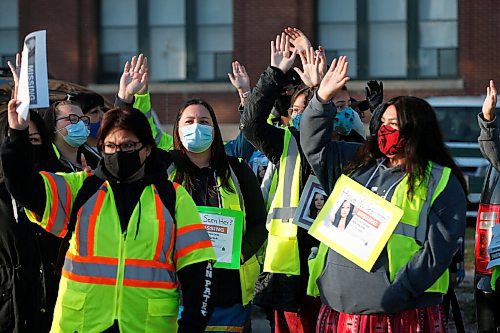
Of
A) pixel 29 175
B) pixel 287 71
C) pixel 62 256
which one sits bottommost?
pixel 62 256

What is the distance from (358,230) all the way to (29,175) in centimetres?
154

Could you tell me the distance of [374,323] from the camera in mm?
5184

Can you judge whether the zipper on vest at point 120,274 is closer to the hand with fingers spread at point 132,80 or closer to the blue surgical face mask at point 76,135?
the hand with fingers spread at point 132,80

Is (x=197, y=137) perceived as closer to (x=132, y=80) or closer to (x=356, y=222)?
(x=132, y=80)

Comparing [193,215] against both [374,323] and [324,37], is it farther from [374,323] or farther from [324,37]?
[324,37]

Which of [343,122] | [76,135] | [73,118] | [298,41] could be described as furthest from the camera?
[73,118]

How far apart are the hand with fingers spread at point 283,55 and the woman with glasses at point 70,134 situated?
1.56 meters

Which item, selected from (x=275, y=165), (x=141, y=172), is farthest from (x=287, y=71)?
(x=141, y=172)

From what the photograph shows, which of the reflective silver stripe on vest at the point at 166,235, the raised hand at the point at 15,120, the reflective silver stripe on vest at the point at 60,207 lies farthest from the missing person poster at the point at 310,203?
the raised hand at the point at 15,120

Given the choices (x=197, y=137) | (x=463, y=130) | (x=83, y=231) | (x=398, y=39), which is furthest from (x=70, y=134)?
(x=398, y=39)

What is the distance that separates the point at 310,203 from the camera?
6.26 m

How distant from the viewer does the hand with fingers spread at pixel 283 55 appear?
5988mm

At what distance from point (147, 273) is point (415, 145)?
1405mm

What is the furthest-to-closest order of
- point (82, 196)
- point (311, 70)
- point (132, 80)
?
point (132, 80), point (311, 70), point (82, 196)
